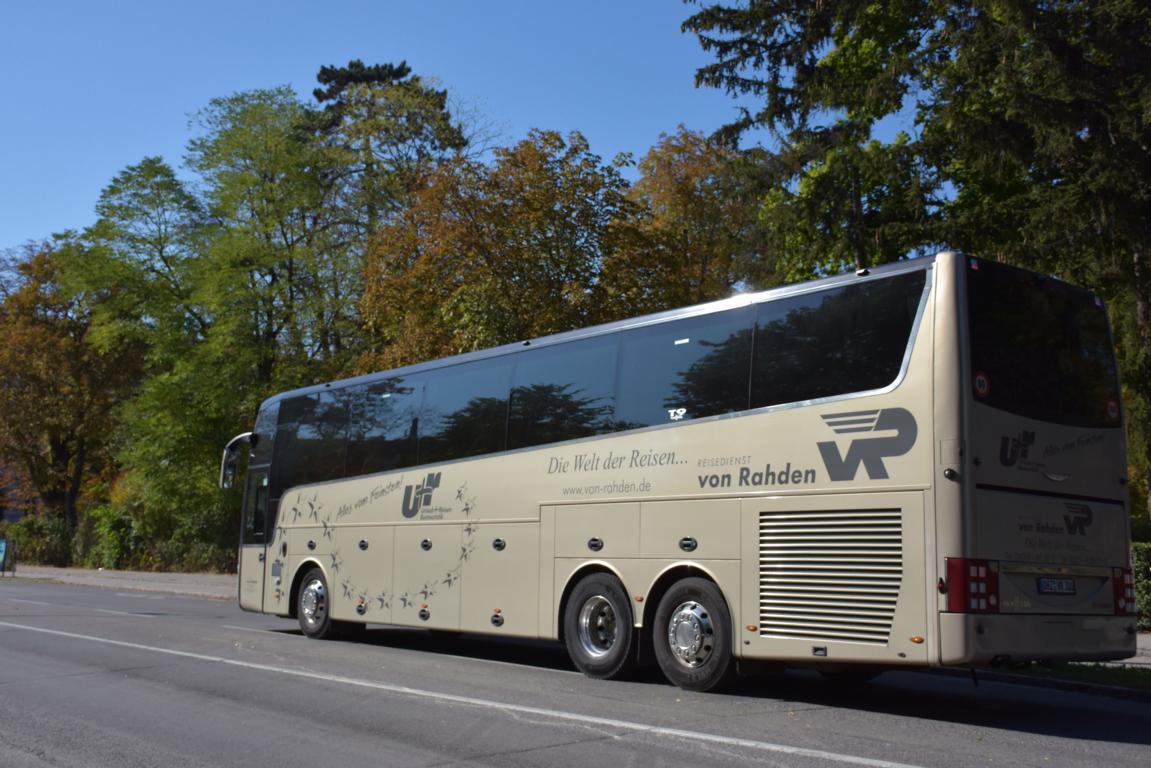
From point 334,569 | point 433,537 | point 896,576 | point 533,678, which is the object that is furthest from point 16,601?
point 896,576

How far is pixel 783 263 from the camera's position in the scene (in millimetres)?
28578

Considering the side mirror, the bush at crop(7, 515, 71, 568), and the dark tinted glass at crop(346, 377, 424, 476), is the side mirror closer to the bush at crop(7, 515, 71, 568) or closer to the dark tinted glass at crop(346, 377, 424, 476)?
the dark tinted glass at crop(346, 377, 424, 476)

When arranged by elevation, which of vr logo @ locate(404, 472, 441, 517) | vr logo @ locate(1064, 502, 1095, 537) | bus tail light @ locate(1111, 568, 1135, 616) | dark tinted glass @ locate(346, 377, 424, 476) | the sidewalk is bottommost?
the sidewalk

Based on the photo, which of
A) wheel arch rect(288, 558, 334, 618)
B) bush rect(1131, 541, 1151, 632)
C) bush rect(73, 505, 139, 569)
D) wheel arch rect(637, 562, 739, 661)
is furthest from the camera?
bush rect(73, 505, 139, 569)

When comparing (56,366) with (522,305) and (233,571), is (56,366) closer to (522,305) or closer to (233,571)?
(233,571)

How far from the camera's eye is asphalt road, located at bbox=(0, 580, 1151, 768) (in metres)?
7.43

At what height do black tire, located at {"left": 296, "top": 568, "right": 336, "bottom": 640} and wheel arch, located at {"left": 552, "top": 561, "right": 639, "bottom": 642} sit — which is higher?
wheel arch, located at {"left": 552, "top": 561, "right": 639, "bottom": 642}

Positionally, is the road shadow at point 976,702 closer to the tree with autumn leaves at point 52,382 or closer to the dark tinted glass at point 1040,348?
the dark tinted glass at point 1040,348

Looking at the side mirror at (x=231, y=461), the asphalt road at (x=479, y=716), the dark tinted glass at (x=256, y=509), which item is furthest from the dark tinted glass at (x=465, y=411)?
the side mirror at (x=231, y=461)

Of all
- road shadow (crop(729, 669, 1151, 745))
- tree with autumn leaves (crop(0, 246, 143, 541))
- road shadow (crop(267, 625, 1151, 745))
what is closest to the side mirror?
road shadow (crop(267, 625, 1151, 745))

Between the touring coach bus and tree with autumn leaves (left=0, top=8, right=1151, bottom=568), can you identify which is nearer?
the touring coach bus

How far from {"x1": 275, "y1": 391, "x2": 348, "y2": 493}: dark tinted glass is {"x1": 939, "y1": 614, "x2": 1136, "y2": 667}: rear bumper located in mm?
10249

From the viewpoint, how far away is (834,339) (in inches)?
388

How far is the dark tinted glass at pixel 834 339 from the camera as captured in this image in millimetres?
9383
